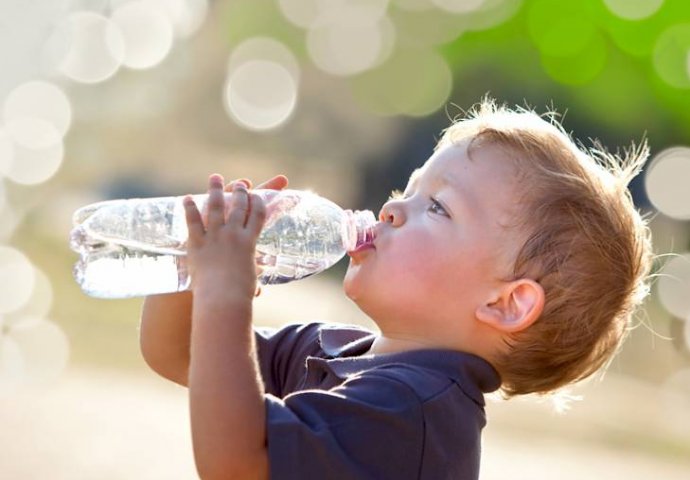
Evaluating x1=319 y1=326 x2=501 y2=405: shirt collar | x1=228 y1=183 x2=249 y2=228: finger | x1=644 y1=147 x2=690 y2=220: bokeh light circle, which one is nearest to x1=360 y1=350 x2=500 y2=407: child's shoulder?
x1=319 y1=326 x2=501 y2=405: shirt collar

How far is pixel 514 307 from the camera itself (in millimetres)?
2262

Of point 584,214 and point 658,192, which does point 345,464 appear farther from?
point 658,192

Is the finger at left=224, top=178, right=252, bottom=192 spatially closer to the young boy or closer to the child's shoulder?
the young boy

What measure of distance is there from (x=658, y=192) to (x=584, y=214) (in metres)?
5.84

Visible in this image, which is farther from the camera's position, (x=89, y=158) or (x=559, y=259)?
(x=89, y=158)

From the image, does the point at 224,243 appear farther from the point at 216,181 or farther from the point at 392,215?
the point at 392,215

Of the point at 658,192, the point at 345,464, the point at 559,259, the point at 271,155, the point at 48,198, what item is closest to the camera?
the point at 345,464

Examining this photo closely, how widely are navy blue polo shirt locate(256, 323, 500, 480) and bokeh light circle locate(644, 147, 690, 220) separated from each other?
19.5 ft

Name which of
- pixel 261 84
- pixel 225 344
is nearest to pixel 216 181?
pixel 225 344

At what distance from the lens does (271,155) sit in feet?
30.7

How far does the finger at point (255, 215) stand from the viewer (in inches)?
81.3

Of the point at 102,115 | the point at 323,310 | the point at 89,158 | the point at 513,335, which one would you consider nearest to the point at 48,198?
the point at 89,158

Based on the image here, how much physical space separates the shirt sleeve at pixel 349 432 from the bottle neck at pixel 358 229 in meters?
0.37

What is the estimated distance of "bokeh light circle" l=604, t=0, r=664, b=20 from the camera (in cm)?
861
